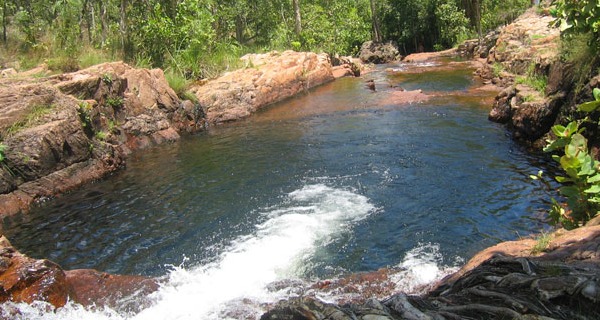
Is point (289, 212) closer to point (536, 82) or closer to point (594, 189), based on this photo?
point (594, 189)

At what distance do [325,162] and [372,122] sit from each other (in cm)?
373

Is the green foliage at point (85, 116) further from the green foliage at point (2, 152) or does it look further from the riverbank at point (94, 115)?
the green foliage at point (2, 152)

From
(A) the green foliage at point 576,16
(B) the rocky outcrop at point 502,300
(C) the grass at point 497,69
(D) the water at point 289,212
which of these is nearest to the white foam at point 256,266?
(D) the water at point 289,212

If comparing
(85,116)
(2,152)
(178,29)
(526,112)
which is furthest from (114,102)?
(526,112)

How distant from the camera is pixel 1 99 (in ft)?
34.4

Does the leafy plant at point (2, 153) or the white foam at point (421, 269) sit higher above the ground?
the leafy plant at point (2, 153)

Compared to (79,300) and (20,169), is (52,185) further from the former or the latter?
(79,300)

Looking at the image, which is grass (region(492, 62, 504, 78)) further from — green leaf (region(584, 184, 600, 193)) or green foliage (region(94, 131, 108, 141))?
green leaf (region(584, 184, 600, 193))

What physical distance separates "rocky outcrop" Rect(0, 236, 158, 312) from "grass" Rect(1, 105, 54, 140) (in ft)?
17.6

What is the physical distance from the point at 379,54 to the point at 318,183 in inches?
1121

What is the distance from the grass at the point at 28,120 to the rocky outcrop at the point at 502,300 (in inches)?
370

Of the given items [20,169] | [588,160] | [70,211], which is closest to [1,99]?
[20,169]

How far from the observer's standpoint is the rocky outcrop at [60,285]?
507 cm

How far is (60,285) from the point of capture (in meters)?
5.32
